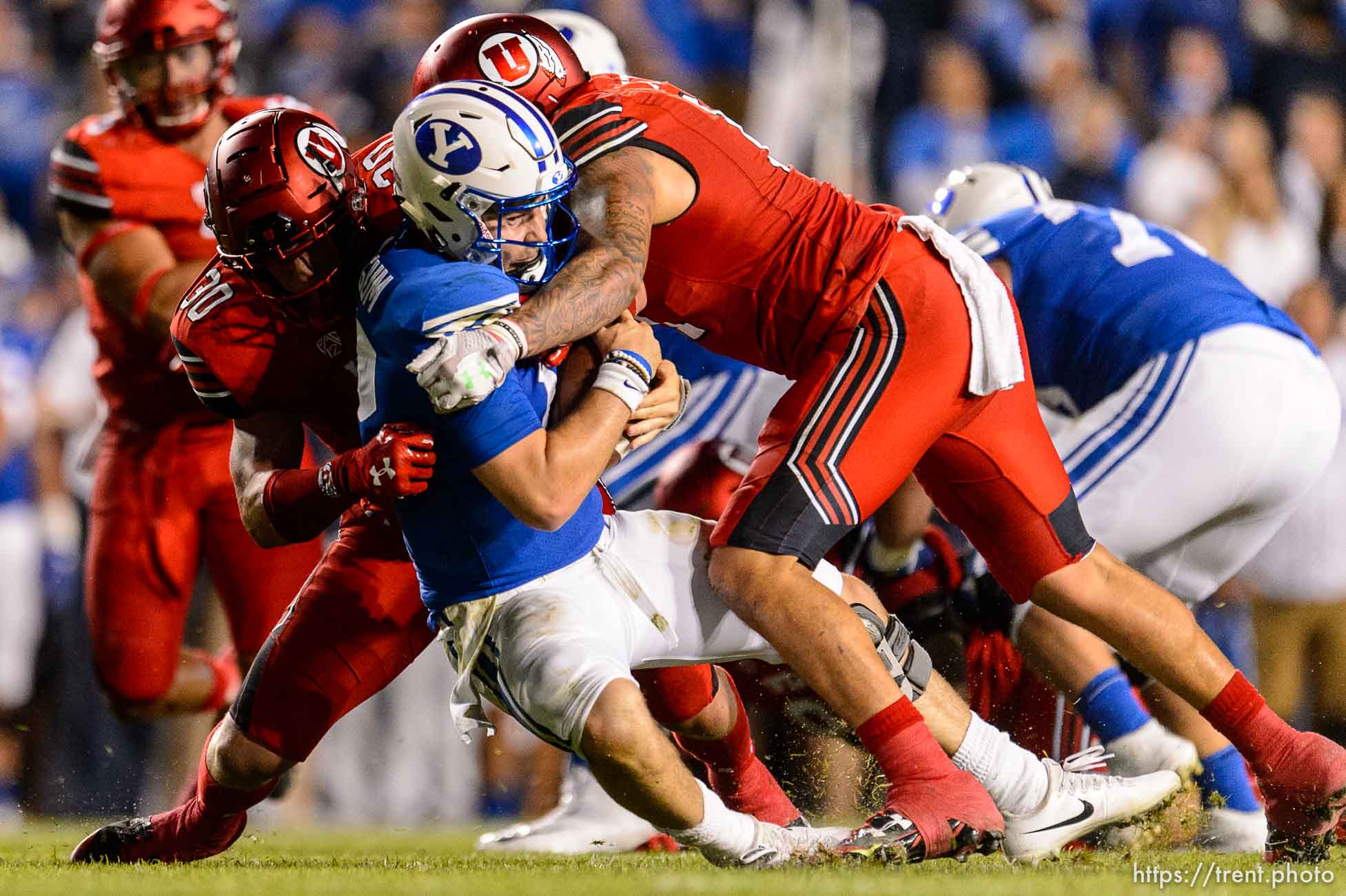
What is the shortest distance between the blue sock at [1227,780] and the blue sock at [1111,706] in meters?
0.22

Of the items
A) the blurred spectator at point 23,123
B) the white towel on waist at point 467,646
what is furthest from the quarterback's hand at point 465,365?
the blurred spectator at point 23,123

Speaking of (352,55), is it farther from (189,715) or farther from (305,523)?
(305,523)

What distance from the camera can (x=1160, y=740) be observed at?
4.17m

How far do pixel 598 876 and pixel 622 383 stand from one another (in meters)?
1.00

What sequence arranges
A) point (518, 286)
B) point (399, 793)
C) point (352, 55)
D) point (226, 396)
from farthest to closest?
1. point (352, 55)
2. point (399, 793)
3. point (226, 396)
4. point (518, 286)

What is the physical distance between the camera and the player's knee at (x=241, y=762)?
3.84m

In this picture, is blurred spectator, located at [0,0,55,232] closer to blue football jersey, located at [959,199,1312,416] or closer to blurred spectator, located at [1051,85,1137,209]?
blurred spectator, located at [1051,85,1137,209]

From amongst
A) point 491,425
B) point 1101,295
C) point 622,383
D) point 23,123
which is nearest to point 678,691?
point 622,383

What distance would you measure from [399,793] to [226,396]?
3661 mm

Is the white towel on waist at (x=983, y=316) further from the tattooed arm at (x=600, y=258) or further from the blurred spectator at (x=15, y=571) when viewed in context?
the blurred spectator at (x=15, y=571)

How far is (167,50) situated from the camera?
539 cm

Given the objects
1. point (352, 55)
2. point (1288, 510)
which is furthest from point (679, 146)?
point (352, 55)

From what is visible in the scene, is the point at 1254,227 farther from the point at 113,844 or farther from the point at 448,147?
the point at 113,844

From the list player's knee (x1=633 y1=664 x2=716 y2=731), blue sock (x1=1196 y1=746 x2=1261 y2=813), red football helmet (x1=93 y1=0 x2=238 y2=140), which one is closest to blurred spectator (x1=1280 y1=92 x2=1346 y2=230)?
blue sock (x1=1196 y1=746 x2=1261 y2=813)
